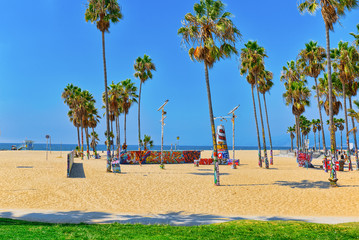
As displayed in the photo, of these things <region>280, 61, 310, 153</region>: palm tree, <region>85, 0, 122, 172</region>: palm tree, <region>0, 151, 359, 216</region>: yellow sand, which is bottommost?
<region>0, 151, 359, 216</region>: yellow sand

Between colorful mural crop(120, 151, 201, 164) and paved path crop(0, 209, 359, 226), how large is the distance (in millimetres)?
25769

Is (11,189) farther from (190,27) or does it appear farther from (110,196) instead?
(190,27)

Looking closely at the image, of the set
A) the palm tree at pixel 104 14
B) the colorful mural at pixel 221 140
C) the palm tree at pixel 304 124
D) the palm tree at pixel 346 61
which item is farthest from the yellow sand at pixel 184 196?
the palm tree at pixel 304 124

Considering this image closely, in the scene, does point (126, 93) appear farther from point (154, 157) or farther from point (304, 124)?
point (304, 124)

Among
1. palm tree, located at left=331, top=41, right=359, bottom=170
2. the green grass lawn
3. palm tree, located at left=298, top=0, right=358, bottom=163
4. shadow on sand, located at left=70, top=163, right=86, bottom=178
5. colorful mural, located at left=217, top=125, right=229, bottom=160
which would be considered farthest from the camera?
colorful mural, located at left=217, top=125, right=229, bottom=160

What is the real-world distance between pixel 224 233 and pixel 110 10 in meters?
24.4

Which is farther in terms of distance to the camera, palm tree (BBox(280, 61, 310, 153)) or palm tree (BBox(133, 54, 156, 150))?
palm tree (BBox(133, 54, 156, 150))

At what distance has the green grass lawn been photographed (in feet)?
23.3

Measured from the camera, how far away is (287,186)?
749 inches

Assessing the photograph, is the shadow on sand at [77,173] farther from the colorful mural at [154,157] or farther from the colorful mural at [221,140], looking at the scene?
the colorful mural at [221,140]

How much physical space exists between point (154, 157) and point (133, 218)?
28261 millimetres

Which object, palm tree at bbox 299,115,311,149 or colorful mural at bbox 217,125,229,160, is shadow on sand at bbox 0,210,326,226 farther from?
palm tree at bbox 299,115,311,149

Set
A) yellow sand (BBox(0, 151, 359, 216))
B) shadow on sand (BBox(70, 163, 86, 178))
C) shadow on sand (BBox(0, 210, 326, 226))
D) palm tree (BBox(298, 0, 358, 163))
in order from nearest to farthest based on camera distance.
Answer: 1. shadow on sand (BBox(0, 210, 326, 226))
2. yellow sand (BBox(0, 151, 359, 216))
3. palm tree (BBox(298, 0, 358, 163))
4. shadow on sand (BBox(70, 163, 86, 178))

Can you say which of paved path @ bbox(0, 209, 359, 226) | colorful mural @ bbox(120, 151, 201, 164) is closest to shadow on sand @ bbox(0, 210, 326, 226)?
paved path @ bbox(0, 209, 359, 226)
